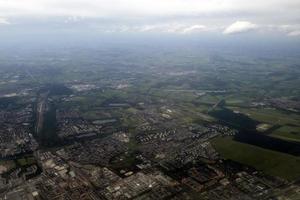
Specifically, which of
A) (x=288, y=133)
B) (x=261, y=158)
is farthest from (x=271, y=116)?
(x=261, y=158)

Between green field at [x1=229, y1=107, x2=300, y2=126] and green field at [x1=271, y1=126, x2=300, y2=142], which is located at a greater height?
green field at [x1=271, y1=126, x2=300, y2=142]

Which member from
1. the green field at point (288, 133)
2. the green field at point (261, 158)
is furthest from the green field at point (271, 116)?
the green field at point (261, 158)

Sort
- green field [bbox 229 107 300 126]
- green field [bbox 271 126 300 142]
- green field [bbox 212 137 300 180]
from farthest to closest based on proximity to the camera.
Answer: green field [bbox 229 107 300 126], green field [bbox 271 126 300 142], green field [bbox 212 137 300 180]

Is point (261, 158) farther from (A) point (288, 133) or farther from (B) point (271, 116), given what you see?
(B) point (271, 116)

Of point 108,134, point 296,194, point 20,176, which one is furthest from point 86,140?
point 296,194

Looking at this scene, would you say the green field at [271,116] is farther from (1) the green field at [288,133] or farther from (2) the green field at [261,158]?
(2) the green field at [261,158]

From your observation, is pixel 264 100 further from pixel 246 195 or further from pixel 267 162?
pixel 246 195

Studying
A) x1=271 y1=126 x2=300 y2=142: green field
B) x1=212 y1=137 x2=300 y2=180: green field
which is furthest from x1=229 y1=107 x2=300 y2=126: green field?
x1=212 y1=137 x2=300 y2=180: green field

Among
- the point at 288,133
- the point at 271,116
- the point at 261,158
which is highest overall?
the point at 261,158

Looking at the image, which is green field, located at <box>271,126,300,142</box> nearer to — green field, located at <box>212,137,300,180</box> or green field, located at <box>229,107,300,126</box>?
green field, located at <box>229,107,300,126</box>
